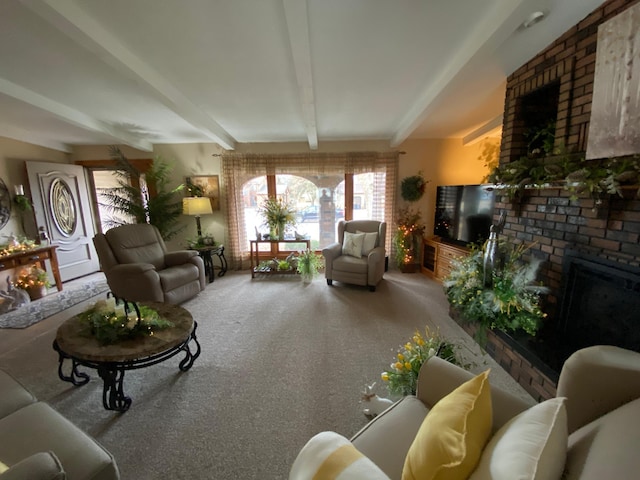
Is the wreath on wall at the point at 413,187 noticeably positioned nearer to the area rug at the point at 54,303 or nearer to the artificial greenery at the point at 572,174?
the artificial greenery at the point at 572,174

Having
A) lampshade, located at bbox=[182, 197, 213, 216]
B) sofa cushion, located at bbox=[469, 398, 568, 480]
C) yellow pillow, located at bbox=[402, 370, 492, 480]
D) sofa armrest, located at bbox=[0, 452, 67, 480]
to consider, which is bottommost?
sofa armrest, located at bbox=[0, 452, 67, 480]

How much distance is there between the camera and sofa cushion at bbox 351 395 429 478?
87 cm

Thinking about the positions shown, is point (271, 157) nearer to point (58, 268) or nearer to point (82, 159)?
point (82, 159)

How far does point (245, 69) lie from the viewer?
7.02ft

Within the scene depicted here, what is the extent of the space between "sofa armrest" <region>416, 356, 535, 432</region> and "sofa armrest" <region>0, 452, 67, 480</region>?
128 centimetres

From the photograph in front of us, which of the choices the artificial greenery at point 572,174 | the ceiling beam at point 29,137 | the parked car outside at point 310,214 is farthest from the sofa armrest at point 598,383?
the ceiling beam at point 29,137

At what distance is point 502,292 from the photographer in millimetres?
1948

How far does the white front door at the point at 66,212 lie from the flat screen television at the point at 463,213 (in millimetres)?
6070

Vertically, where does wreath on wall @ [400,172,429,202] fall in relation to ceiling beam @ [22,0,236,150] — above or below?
below

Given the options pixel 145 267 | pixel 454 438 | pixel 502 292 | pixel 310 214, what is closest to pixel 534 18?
pixel 502 292

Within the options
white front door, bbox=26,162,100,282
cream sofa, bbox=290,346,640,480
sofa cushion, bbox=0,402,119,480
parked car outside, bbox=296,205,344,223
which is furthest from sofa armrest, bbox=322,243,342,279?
white front door, bbox=26,162,100,282

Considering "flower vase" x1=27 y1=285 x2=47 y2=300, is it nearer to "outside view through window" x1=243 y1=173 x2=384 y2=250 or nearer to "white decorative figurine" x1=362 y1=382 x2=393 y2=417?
"outside view through window" x1=243 y1=173 x2=384 y2=250

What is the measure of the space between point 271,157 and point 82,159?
333 centimetres

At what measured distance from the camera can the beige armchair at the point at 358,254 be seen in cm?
340
